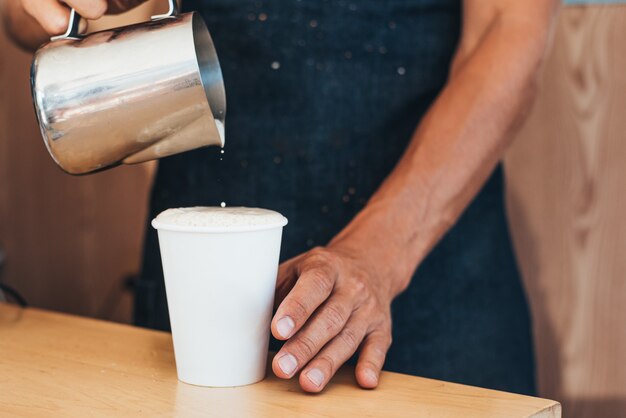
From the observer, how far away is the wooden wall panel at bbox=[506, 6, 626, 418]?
136cm

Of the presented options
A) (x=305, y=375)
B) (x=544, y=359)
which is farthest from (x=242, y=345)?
(x=544, y=359)

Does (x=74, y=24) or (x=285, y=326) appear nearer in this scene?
(x=285, y=326)

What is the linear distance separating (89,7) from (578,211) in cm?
93

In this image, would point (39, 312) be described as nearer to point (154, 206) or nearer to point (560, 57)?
point (154, 206)

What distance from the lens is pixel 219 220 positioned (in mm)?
684

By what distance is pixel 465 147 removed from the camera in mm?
1019

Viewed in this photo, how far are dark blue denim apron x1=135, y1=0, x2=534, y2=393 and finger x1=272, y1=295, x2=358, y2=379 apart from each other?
1.33 feet

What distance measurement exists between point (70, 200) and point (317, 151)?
1.27m

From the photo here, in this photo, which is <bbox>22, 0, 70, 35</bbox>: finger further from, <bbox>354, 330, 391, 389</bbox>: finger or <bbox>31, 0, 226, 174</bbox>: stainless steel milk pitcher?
<bbox>354, 330, 391, 389</bbox>: finger

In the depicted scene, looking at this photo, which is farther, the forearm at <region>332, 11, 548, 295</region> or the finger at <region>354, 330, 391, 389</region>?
the forearm at <region>332, 11, 548, 295</region>

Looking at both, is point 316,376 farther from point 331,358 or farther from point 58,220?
point 58,220

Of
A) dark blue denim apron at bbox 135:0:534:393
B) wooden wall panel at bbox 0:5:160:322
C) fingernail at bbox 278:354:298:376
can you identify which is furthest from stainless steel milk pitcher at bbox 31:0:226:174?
wooden wall panel at bbox 0:5:160:322

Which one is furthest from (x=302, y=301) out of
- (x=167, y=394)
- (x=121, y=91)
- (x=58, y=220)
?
(x=58, y=220)

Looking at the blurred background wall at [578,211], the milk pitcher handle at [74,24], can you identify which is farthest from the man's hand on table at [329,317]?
the blurred background wall at [578,211]
